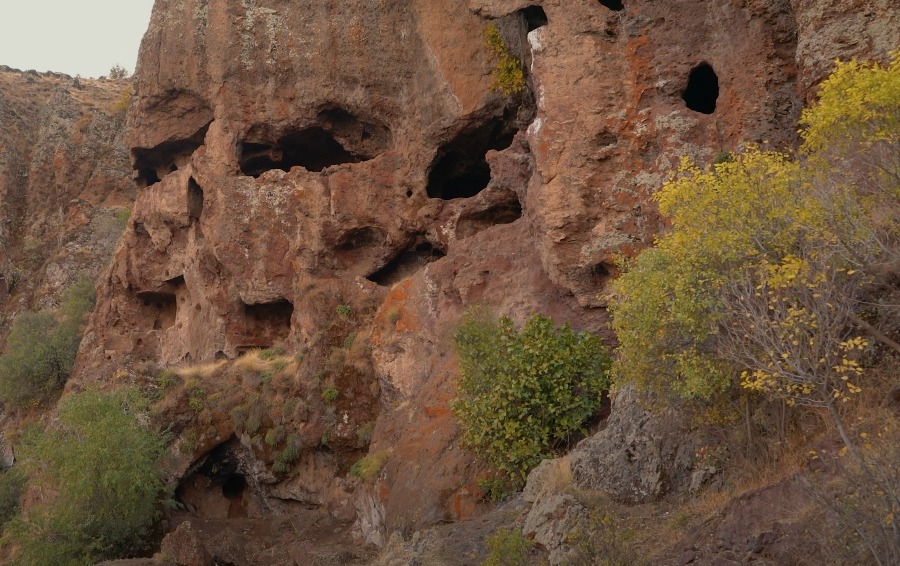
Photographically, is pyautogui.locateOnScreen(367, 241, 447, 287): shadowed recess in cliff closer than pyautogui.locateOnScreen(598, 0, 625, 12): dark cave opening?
No

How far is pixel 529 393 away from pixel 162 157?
22.7 m

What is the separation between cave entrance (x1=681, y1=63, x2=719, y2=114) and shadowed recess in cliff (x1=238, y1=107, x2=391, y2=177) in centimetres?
1133

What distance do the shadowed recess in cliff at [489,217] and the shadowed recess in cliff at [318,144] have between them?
17.7ft

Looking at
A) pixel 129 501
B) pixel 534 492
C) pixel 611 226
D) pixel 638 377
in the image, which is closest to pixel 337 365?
pixel 129 501

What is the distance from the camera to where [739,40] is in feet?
51.3

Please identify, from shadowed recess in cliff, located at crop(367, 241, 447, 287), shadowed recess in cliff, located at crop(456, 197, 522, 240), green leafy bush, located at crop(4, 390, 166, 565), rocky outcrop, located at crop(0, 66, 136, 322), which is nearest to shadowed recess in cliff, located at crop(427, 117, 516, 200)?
shadowed recess in cliff, located at crop(367, 241, 447, 287)

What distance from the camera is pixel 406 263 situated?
82.5 feet

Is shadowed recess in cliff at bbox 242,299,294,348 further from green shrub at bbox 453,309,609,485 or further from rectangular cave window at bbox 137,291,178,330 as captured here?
green shrub at bbox 453,309,609,485

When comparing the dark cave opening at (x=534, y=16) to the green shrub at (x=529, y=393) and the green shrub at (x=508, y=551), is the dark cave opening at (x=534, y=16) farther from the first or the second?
the green shrub at (x=508, y=551)

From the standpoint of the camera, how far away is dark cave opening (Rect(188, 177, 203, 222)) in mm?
28219

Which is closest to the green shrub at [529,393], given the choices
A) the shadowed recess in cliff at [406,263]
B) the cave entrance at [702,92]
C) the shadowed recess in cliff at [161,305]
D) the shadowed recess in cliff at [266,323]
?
the cave entrance at [702,92]

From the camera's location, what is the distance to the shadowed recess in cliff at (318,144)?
26406mm

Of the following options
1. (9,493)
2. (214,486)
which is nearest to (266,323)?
(214,486)

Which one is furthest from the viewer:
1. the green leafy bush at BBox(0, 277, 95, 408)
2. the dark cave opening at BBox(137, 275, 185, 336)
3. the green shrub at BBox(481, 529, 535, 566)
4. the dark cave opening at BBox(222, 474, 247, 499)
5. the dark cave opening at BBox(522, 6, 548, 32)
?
the green leafy bush at BBox(0, 277, 95, 408)
